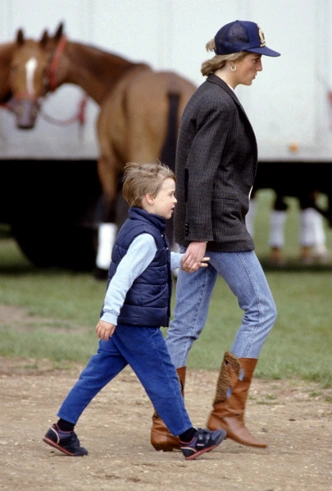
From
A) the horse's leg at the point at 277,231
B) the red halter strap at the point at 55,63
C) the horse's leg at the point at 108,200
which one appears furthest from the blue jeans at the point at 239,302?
the horse's leg at the point at 277,231

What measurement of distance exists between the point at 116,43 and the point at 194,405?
7540mm

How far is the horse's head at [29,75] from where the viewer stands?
1289 cm

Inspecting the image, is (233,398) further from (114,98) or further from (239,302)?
(114,98)

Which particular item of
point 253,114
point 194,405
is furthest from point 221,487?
point 253,114

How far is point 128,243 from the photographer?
500 centimetres

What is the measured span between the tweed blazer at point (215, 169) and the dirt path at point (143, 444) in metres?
0.98

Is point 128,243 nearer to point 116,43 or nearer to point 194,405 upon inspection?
point 194,405

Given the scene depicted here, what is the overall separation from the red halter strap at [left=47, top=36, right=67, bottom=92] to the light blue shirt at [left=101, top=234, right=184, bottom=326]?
27.4 ft

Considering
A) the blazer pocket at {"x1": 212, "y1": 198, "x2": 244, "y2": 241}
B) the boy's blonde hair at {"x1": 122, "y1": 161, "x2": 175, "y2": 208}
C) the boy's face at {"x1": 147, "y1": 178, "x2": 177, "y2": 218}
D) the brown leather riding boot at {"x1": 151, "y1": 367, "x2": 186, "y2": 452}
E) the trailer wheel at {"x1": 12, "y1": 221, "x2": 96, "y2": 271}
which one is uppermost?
the boy's blonde hair at {"x1": 122, "y1": 161, "x2": 175, "y2": 208}

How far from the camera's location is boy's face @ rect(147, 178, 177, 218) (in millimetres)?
5078

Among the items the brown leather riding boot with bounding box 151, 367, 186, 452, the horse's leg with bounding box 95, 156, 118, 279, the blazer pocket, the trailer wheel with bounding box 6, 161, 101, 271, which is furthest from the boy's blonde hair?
the trailer wheel with bounding box 6, 161, 101, 271

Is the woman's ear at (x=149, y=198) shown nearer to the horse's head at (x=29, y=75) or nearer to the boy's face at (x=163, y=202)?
the boy's face at (x=163, y=202)

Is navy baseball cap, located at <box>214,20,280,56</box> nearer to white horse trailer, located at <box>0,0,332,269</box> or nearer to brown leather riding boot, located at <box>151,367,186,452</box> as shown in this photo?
brown leather riding boot, located at <box>151,367,186,452</box>

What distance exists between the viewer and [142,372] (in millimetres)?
5094
